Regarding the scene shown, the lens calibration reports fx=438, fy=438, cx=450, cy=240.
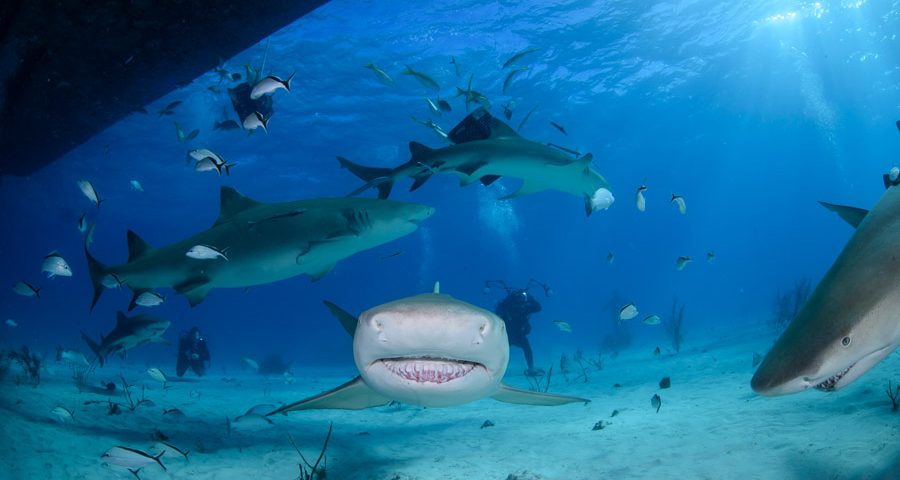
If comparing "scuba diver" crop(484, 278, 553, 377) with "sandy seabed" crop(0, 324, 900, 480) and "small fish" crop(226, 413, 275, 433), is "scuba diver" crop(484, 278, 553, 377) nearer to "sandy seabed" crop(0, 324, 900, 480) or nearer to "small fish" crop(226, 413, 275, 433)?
"sandy seabed" crop(0, 324, 900, 480)

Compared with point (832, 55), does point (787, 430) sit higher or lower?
lower

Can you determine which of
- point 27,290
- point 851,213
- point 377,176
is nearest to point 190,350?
point 27,290

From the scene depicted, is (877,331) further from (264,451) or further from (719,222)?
(719,222)

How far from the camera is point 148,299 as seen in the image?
6.29 meters

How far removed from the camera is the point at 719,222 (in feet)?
376

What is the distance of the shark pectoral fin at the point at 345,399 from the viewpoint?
3.31m

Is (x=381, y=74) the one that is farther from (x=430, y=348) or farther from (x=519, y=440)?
(x=430, y=348)

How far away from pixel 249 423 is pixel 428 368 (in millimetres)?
5612

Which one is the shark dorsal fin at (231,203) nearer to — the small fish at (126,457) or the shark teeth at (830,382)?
the small fish at (126,457)

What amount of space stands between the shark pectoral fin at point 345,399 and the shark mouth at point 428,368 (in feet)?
3.08

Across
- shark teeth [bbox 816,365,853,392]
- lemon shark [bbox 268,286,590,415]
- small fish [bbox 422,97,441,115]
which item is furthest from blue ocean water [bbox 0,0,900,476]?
shark teeth [bbox 816,365,853,392]

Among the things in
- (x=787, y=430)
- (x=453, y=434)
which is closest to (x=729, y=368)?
(x=787, y=430)

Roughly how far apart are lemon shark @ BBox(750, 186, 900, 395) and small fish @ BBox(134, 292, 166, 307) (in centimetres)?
637

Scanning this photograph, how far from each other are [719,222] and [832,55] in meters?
93.7
